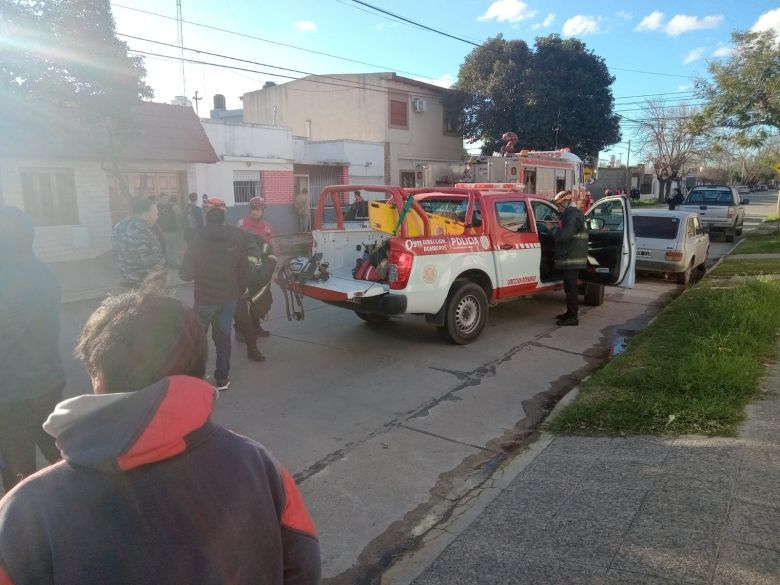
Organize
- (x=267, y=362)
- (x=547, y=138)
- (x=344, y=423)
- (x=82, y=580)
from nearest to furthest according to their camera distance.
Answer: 1. (x=82, y=580)
2. (x=344, y=423)
3. (x=267, y=362)
4. (x=547, y=138)

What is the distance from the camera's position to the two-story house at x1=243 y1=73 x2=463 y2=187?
25344mm

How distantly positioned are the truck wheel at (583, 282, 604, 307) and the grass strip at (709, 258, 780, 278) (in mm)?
3757

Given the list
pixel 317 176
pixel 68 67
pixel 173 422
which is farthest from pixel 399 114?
pixel 173 422

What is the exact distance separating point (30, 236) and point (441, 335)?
5001mm

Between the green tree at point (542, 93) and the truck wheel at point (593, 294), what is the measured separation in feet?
63.2

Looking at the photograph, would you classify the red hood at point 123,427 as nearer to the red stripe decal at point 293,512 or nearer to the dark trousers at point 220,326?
the red stripe decal at point 293,512

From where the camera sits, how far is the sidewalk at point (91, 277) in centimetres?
1039

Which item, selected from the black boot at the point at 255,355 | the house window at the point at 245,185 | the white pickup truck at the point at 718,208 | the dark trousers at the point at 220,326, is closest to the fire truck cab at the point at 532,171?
the white pickup truck at the point at 718,208

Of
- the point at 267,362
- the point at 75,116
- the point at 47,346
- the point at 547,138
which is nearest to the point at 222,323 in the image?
the point at 267,362

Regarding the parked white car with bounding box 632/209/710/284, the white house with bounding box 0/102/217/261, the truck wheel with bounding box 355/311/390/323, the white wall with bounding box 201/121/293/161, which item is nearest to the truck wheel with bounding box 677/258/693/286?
the parked white car with bounding box 632/209/710/284

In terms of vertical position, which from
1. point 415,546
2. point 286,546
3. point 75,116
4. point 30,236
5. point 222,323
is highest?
point 75,116

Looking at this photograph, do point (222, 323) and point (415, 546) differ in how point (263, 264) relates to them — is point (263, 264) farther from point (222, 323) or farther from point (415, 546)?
point (415, 546)

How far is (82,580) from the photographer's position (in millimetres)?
1098

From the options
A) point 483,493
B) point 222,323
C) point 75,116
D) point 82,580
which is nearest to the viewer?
point 82,580
